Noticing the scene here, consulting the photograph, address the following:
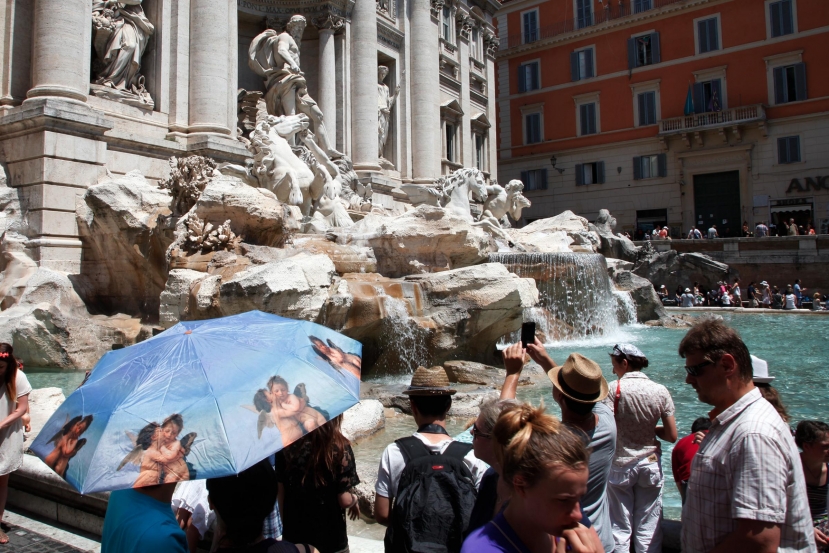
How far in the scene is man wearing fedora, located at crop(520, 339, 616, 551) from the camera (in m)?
2.13

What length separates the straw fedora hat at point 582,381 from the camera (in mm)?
2115

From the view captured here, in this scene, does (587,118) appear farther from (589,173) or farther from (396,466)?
(396,466)

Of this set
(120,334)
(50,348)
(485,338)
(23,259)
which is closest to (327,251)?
(485,338)

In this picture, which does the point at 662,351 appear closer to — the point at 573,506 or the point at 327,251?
the point at 327,251

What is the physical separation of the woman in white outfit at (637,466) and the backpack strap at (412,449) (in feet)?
3.66

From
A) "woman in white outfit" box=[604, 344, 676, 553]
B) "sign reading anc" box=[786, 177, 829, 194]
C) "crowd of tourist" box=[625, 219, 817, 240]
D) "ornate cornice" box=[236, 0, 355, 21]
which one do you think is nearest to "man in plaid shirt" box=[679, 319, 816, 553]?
"woman in white outfit" box=[604, 344, 676, 553]

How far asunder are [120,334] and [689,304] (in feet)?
53.7

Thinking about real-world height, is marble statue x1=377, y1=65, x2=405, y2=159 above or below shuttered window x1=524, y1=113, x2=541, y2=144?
below

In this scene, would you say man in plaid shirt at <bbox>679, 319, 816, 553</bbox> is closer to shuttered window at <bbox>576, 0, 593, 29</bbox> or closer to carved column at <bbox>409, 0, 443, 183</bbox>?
carved column at <bbox>409, 0, 443, 183</bbox>

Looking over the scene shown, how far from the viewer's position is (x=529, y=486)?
4.75ft

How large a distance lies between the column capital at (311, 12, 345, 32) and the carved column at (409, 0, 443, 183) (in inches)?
156

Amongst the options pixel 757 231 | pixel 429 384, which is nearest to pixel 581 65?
pixel 757 231

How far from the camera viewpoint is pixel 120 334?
28.8 feet

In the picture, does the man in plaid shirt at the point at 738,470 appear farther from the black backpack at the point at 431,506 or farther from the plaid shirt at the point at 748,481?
the black backpack at the point at 431,506
